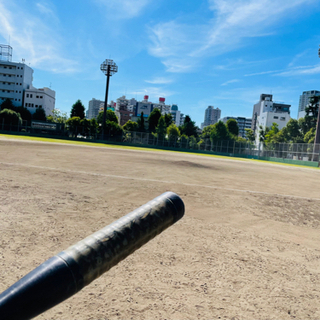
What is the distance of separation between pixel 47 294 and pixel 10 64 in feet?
376

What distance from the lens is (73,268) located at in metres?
0.92

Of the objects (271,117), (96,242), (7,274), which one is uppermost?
(271,117)

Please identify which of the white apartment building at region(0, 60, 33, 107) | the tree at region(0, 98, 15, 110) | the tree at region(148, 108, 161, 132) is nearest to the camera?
the tree at region(0, 98, 15, 110)

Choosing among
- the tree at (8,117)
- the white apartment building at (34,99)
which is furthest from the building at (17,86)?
the tree at (8,117)

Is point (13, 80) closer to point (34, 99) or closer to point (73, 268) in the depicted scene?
point (34, 99)

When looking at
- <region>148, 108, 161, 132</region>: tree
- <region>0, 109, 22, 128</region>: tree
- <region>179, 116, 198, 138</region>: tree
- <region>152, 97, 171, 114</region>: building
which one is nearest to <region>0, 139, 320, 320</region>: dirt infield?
<region>0, 109, 22, 128</region>: tree

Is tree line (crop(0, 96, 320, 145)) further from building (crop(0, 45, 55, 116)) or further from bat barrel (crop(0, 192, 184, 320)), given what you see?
bat barrel (crop(0, 192, 184, 320))

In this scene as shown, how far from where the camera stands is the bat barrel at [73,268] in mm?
856

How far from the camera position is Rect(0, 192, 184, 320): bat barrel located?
2.81 ft

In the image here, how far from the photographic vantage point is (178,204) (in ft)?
4.31

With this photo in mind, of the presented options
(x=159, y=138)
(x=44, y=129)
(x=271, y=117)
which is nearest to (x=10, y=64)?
(x=44, y=129)

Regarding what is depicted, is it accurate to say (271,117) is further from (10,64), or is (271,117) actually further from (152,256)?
(152,256)

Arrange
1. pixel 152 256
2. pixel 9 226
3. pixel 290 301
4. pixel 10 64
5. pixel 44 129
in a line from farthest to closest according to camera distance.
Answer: pixel 10 64, pixel 44 129, pixel 9 226, pixel 152 256, pixel 290 301

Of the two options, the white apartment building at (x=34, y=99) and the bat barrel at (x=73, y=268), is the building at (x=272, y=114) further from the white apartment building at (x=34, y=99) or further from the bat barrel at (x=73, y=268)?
the bat barrel at (x=73, y=268)
